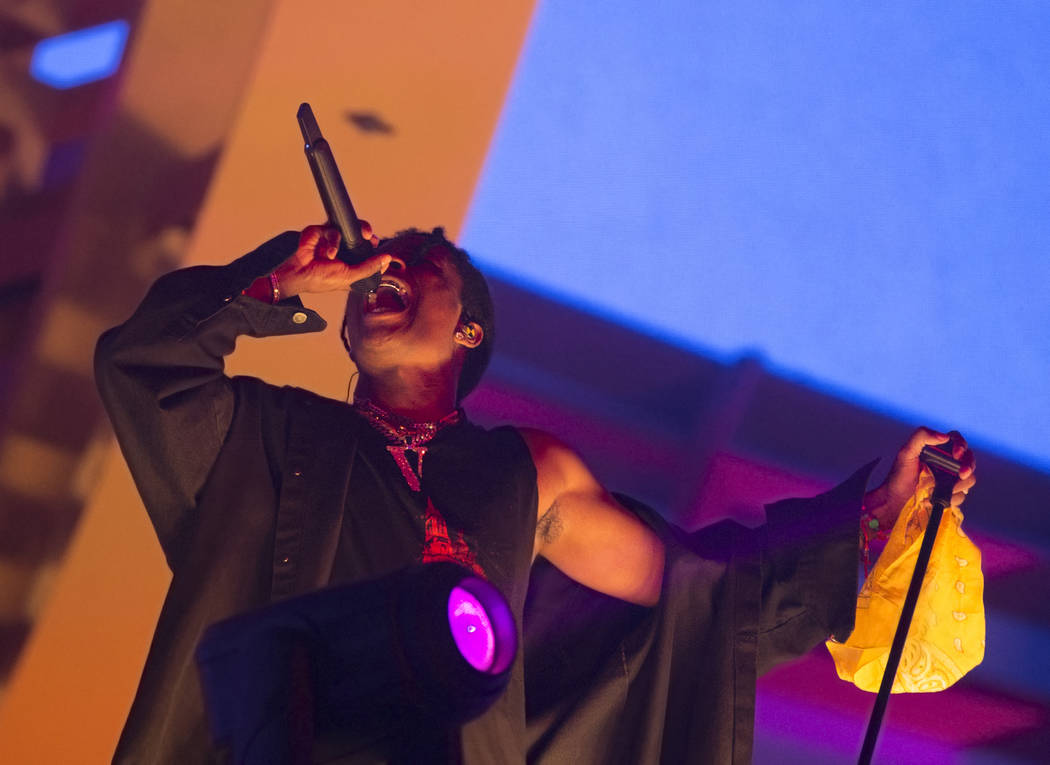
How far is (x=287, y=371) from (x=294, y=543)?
2.05ft

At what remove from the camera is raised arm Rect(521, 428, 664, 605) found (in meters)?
1.80

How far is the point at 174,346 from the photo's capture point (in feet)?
4.58

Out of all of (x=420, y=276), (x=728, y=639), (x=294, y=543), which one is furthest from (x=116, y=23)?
(x=728, y=639)

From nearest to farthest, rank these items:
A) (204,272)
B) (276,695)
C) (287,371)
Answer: (276,695) → (204,272) → (287,371)

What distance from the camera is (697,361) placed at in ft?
7.16

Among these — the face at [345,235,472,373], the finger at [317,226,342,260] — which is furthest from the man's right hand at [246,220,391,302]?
the face at [345,235,472,373]

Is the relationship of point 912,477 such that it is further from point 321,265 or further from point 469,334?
point 321,265

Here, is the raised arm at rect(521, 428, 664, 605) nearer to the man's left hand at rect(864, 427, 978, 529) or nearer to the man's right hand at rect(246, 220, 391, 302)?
the man's left hand at rect(864, 427, 978, 529)

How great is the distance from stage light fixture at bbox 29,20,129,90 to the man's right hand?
71 centimetres

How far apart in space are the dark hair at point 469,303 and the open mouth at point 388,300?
0.38 ft

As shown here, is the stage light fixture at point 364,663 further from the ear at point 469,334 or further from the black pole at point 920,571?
the ear at point 469,334

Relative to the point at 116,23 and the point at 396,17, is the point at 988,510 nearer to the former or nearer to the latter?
the point at 396,17

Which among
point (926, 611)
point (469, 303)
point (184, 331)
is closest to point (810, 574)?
point (926, 611)

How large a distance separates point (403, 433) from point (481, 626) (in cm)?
89
